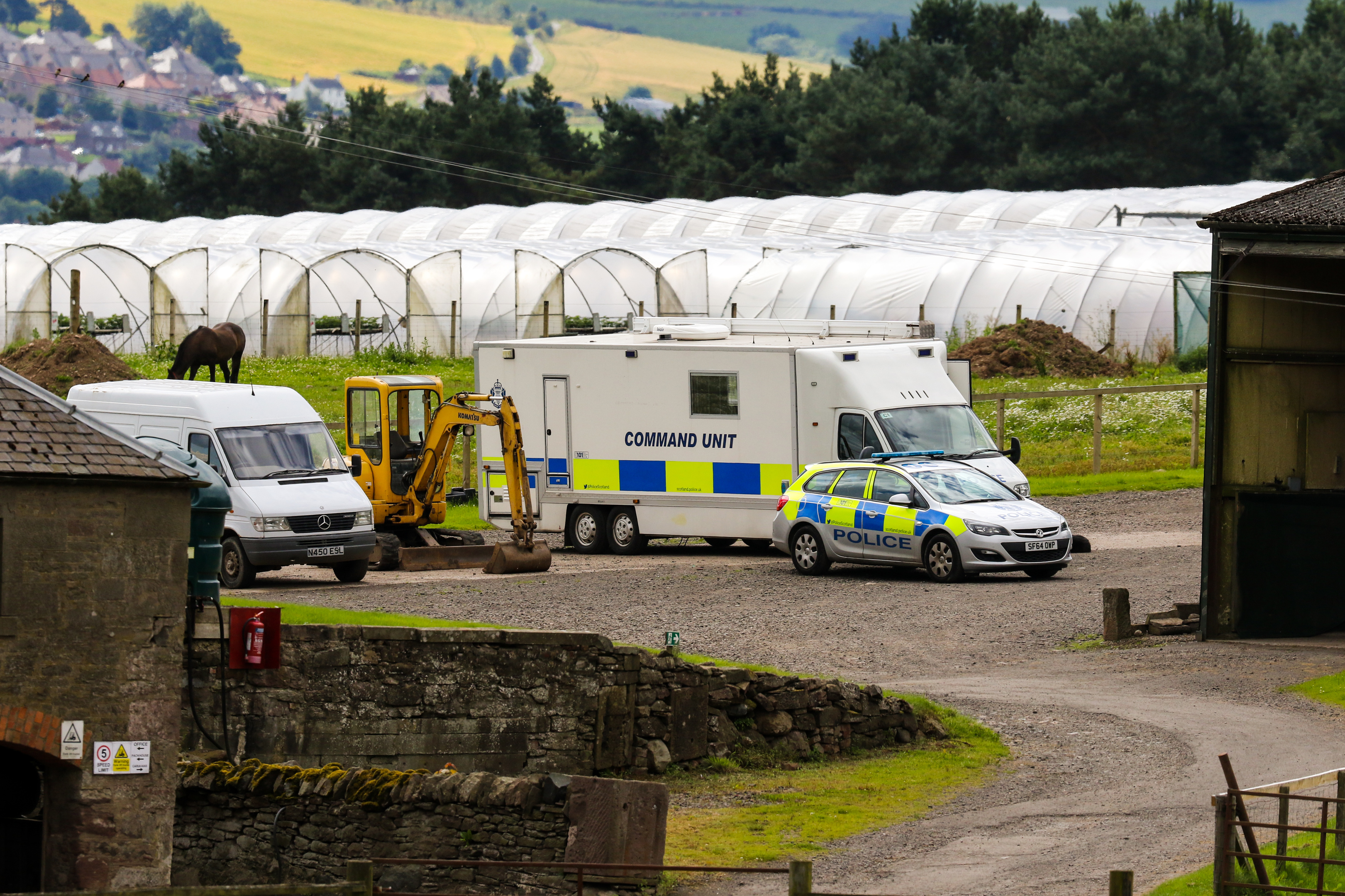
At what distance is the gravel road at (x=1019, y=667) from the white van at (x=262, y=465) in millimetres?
653

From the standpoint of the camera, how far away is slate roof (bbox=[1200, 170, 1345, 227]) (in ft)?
67.4

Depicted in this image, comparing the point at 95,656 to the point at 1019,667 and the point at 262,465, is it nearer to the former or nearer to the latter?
the point at 1019,667

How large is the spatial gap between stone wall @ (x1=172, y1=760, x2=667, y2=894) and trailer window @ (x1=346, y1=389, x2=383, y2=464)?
1430 centimetres

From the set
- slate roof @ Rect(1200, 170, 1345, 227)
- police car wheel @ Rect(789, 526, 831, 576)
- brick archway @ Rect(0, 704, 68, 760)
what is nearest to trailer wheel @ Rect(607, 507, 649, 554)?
police car wheel @ Rect(789, 526, 831, 576)

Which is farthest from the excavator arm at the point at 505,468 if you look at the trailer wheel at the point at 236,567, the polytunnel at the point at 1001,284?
the polytunnel at the point at 1001,284

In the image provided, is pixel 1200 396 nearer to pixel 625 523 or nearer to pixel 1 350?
pixel 625 523

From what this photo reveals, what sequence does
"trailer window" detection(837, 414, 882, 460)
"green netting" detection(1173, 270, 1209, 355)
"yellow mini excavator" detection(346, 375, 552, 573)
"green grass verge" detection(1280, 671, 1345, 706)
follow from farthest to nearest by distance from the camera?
1. "green netting" detection(1173, 270, 1209, 355)
2. "trailer window" detection(837, 414, 882, 460)
3. "yellow mini excavator" detection(346, 375, 552, 573)
4. "green grass verge" detection(1280, 671, 1345, 706)

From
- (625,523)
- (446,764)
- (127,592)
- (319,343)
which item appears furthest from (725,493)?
(319,343)

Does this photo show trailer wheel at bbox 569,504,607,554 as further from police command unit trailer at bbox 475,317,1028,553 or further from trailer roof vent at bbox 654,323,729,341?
trailer roof vent at bbox 654,323,729,341

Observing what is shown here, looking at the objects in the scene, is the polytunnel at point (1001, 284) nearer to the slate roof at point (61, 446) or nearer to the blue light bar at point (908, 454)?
the blue light bar at point (908, 454)

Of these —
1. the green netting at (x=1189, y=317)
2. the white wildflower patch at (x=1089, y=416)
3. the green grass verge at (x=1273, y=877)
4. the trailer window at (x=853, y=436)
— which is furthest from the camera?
the green netting at (x=1189, y=317)

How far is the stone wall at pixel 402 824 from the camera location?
13062mm

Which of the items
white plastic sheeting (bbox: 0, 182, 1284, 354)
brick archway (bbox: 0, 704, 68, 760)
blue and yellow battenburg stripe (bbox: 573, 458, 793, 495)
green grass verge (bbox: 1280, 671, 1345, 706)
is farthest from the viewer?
white plastic sheeting (bbox: 0, 182, 1284, 354)

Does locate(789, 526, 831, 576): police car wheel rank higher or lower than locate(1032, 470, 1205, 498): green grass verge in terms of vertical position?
lower
